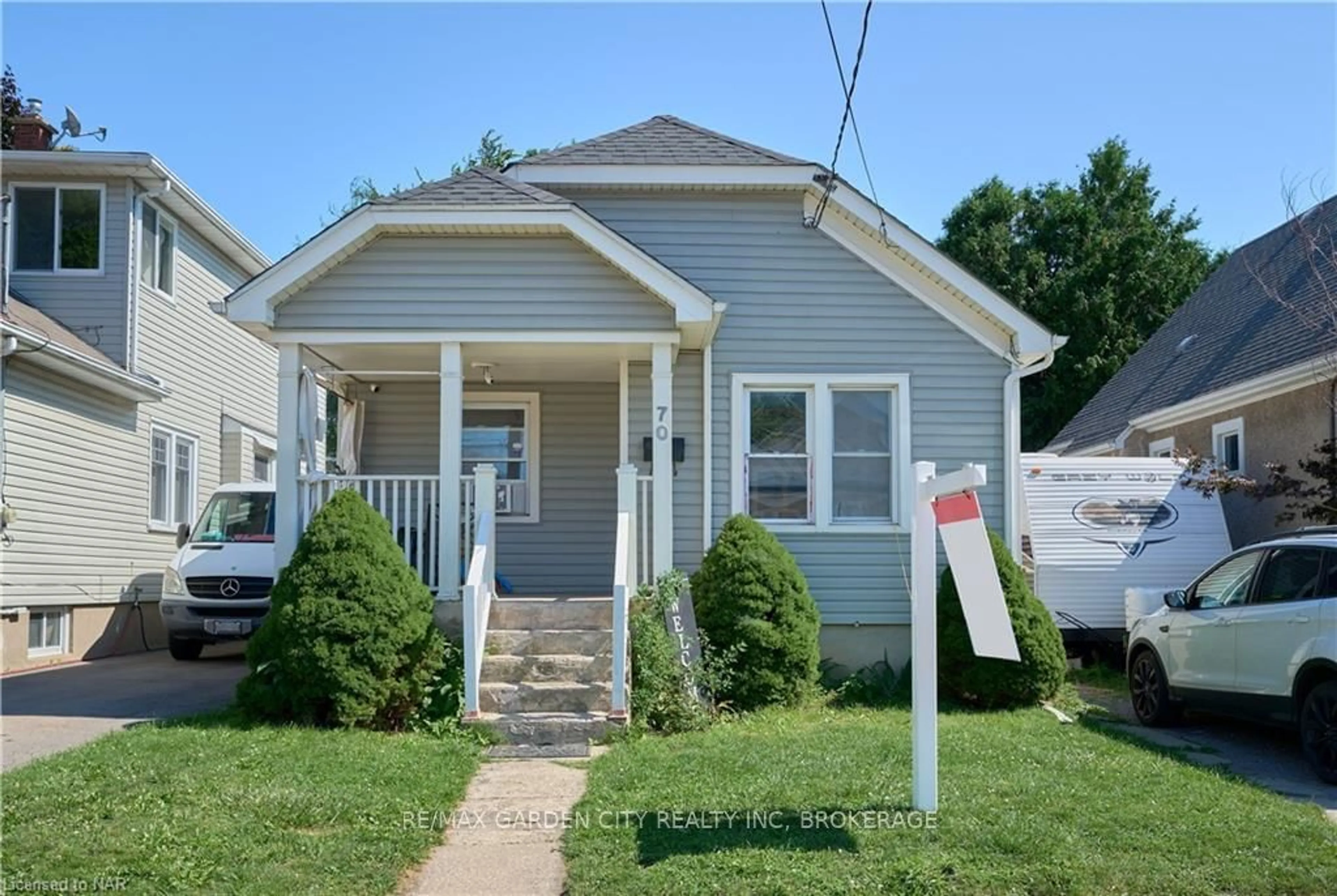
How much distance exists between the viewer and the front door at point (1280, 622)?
26.4 feet

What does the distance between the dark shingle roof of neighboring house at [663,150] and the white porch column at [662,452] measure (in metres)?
2.42

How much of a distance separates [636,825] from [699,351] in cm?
639

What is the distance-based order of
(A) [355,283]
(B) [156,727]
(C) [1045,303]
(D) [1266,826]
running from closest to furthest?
(D) [1266,826] < (B) [156,727] < (A) [355,283] < (C) [1045,303]

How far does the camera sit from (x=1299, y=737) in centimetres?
813

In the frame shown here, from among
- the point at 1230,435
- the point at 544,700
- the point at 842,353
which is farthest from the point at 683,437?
the point at 1230,435

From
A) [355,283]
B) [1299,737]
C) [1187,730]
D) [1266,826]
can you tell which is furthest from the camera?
[355,283]

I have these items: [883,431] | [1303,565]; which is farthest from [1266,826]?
[883,431]

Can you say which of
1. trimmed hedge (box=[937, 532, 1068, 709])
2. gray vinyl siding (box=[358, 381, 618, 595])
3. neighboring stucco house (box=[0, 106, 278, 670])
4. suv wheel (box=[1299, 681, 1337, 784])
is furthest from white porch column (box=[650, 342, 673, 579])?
neighboring stucco house (box=[0, 106, 278, 670])

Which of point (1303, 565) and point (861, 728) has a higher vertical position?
point (1303, 565)

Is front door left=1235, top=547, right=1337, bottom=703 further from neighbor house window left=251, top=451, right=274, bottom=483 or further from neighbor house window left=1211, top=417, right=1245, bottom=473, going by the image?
neighbor house window left=251, top=451, right=274, bottom=483

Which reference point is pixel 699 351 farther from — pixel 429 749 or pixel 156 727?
pixel 156 727

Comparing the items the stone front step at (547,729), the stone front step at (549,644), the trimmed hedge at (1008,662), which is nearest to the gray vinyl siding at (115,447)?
the stone front step at (549,644)

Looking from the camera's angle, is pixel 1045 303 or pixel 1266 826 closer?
pixel 1266 826

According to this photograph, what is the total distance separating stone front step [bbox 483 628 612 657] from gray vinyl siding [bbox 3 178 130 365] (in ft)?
28.0
